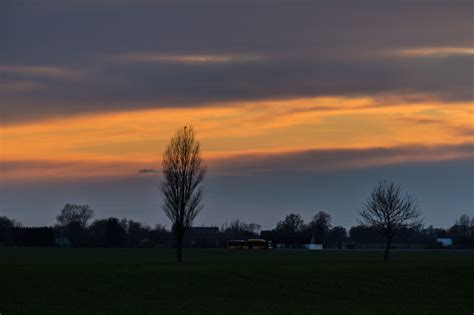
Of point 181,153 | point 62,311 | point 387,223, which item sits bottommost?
point 62,311

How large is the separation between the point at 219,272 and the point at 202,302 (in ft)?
44.8

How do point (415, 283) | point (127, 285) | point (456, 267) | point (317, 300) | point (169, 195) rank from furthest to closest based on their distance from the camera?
1. point (169, 195)
2. point (456, 267)
3. point (415, 283)
4. point (127, 285)
5. point (317, 300)

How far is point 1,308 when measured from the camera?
3628 centimetres

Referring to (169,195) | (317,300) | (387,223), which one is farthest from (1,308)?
(387,223)

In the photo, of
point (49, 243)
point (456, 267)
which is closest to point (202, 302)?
point (456, 267)

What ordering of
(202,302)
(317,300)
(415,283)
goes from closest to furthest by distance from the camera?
(202,302)
(317,300)
(415,283)

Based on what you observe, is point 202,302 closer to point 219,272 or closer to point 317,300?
point 317,300

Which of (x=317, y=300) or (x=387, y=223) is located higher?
(x=387, y=223)

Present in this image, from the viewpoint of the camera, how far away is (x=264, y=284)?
→ 51.2 metres

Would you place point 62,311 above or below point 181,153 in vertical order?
below

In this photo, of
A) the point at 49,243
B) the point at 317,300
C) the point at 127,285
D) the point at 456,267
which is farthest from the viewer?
the point at 49,243

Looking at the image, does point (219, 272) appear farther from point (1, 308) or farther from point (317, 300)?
point (1, 308)

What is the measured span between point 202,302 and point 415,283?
1719 cm

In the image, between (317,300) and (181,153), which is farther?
(181,153)
